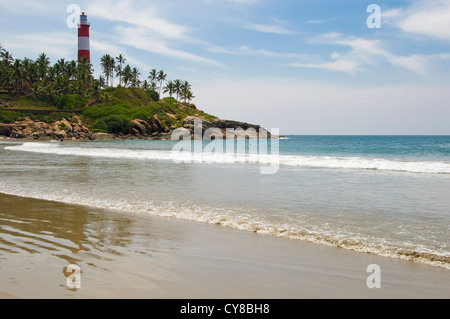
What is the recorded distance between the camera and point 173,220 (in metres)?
9.21

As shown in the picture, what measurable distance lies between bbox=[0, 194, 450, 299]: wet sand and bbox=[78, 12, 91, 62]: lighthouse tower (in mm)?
104980

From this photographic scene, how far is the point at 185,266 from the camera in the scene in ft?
18.2

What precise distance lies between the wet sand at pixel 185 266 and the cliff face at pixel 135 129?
81.4 metres

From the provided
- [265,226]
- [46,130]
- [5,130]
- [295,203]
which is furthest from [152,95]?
[265,226]

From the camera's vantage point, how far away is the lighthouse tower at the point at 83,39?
99062mm

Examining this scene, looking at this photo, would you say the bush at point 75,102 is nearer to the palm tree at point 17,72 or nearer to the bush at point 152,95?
the palm tree at point 17,72

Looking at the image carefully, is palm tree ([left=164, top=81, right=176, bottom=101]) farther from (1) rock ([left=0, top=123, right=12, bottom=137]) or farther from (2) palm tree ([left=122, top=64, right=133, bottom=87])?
(1) rock ([left=0, top=123, right=12, bottom=137])

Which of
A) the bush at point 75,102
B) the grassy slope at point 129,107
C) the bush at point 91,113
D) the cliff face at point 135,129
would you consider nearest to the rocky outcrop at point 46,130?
the cliff face at point 135,129

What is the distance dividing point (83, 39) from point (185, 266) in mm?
113256

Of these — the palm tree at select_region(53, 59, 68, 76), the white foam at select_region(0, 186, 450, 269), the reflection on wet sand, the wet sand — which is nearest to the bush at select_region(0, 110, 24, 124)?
the palm tree at select_region(53, 59, 68, 76)

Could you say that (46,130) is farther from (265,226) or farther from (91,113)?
→ (265,226)
